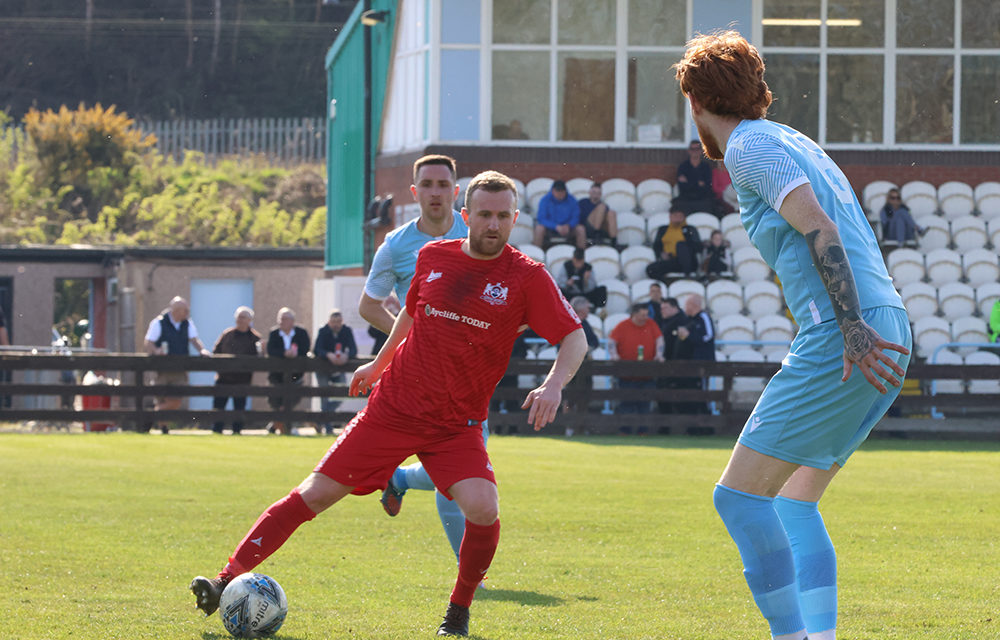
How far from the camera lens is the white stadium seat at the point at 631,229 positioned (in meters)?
24.6

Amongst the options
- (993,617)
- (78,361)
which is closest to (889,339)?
(993,617)

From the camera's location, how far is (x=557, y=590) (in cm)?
754

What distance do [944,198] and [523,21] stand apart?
26.8ft

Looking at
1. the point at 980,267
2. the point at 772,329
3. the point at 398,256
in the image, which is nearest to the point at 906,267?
the point at 980,267

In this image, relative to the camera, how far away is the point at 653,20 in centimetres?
2736

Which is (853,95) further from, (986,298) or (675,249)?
(675,249)

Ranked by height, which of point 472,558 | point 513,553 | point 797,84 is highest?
point 797,84

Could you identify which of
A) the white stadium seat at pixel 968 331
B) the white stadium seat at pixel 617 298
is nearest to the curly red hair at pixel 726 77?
the white stadium seat at pixel 617 298

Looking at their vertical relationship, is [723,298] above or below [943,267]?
below

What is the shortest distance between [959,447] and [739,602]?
42.4ft

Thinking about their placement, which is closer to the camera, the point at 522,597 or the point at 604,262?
the point at 522,597

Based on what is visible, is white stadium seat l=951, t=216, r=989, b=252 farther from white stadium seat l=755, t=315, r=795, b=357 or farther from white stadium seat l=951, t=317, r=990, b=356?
white stadium seat l=755, t=315, r=795, b=357

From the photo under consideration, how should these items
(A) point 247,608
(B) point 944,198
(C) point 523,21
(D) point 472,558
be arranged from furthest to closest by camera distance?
(C) point 523,21 → (B) point 944,198 → (D) point 472,558 → (A) point 247,608

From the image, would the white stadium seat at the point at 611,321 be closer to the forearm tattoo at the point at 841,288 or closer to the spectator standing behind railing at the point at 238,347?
the spectator standing behind railing at the point at 238,347
